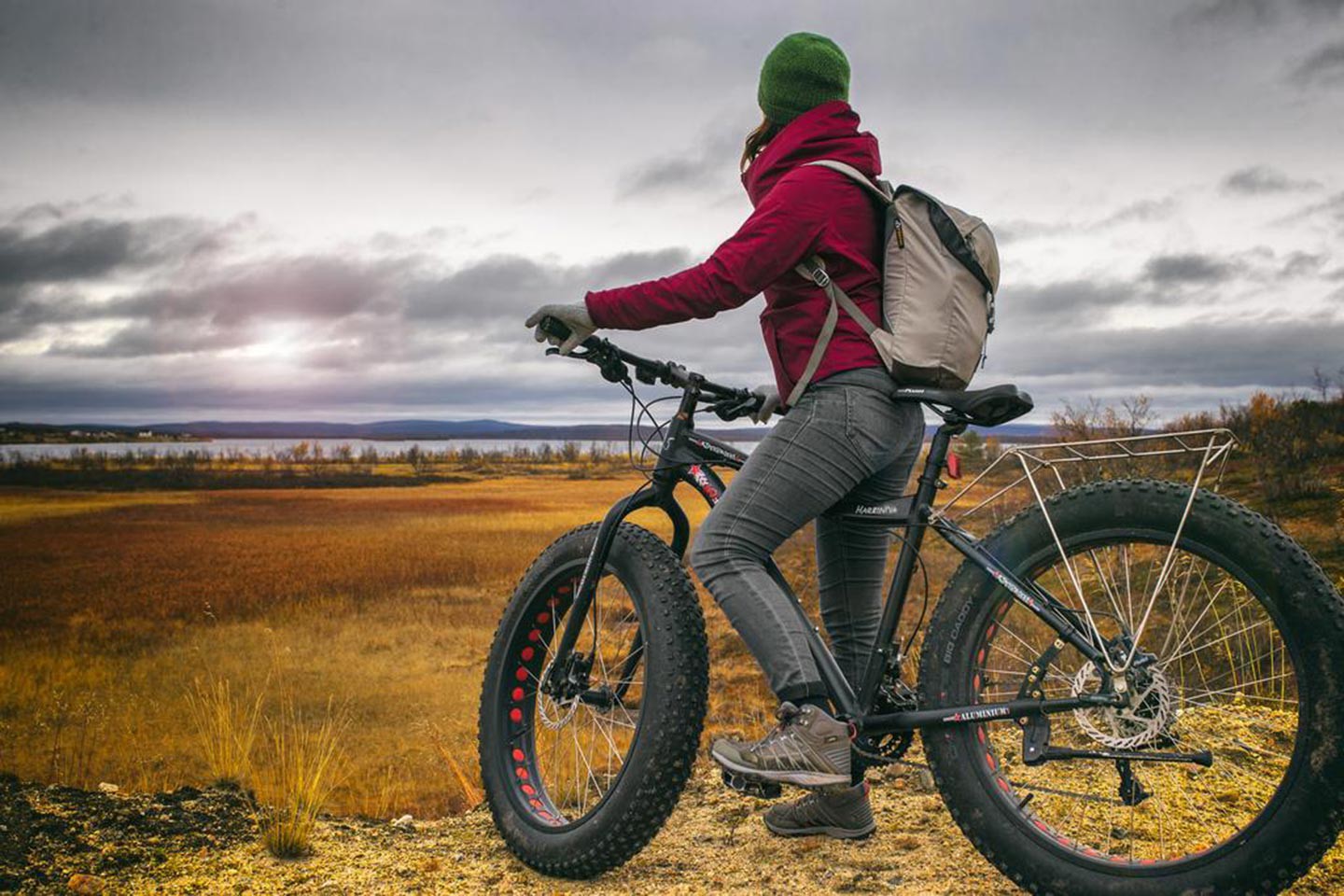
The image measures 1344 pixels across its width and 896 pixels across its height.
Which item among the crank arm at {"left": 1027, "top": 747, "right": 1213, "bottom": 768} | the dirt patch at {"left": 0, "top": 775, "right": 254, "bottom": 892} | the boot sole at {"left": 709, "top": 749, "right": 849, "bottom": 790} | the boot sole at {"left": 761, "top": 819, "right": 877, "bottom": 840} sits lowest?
the dirt patch at {"left": 0, "top": 775, "right": 254, "bottom": 892}

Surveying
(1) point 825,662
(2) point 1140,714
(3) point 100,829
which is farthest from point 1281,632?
(3) point 100,829

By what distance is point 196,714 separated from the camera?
4.22 metres

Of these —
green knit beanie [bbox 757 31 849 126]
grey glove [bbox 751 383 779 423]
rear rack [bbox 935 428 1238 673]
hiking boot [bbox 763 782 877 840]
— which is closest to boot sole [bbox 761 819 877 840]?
hiking boot [bbox 763 782 877 840]

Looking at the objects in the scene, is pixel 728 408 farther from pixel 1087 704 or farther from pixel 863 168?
pixel 1087 704

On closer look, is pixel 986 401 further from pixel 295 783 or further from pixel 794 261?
pixel 295 783

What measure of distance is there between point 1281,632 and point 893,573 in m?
1.04

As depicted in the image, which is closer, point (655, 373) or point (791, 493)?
point (791, 493)

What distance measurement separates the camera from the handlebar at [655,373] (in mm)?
3391

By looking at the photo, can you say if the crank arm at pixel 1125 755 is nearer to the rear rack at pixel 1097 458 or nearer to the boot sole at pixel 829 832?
the rear rack at pixel 1097 458

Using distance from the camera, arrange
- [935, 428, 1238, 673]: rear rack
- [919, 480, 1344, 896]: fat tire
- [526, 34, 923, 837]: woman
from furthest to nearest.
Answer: [526, 34, 923, 837]: woman, [935, 428, 1238, 673]: rear rack, [919, 480, 1344, 896]: fat tire

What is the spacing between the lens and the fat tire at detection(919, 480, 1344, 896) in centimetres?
250

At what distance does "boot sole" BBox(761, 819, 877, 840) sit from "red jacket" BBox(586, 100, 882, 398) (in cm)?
168

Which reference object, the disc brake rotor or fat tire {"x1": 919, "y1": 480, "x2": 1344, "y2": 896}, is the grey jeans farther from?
the disc brake rotor

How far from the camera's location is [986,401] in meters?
2.80
